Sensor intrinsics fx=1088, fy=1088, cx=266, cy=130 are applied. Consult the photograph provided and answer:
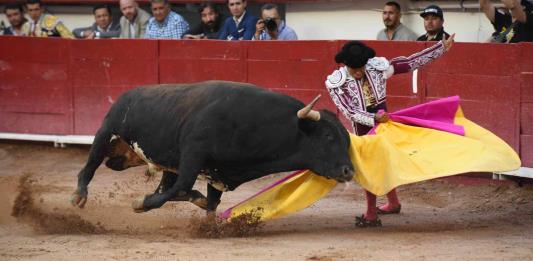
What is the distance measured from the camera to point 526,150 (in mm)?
7742

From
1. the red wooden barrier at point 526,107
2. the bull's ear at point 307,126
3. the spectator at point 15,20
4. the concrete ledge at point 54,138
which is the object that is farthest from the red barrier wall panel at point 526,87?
the spectator at point 15,20

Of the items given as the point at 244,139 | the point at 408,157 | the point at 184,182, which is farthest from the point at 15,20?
the point at 408,157

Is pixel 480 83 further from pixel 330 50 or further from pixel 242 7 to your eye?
pixel 242 7

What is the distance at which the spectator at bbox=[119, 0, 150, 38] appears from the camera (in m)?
10.5

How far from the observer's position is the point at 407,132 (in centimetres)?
656

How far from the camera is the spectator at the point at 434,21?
314 inches

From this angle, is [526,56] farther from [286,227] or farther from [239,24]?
[239,24]

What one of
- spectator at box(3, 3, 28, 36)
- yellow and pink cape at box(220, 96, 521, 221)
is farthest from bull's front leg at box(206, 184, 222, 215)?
spectator at box(3, 3, 28, 36)

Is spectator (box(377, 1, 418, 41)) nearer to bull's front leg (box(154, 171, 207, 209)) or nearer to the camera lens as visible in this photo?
the camera lens

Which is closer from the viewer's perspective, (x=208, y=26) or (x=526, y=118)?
(x=526, y=118)

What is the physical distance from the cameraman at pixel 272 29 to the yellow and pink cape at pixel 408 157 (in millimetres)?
2968

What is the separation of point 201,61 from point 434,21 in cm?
253

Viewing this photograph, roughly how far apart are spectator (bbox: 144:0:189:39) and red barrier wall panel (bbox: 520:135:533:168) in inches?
144

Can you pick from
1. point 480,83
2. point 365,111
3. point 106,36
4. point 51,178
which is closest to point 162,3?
point 106,36
